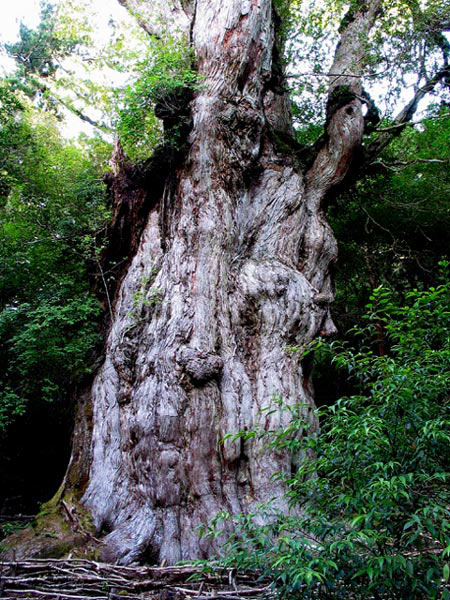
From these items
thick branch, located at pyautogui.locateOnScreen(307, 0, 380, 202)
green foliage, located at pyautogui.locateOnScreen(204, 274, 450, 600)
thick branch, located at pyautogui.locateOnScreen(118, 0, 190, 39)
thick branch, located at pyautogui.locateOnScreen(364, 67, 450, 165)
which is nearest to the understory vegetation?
green foliage, located at pyautogui.locateOnScreen(204, 274, 450, 600)

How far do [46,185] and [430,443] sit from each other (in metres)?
6.24

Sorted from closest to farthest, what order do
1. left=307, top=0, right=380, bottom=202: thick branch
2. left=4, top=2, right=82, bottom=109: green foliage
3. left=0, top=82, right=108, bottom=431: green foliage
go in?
left=0, top=82, right=108, bottom=431: green foliage, left=307, top=0, right=380, bottom=202: thick branch, left=4, top=2, right=82, bottom=109: green foliage

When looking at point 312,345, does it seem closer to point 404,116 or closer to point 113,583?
point 113,583

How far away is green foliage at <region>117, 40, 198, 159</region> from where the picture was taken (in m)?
5.13

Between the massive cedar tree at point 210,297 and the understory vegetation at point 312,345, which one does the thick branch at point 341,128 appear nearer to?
the massive cedar tree at point 210,297

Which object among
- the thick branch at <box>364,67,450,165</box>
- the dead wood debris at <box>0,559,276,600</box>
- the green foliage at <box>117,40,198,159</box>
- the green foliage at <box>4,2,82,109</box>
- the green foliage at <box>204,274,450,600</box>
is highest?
the green foliage at <box>4,2,82,109</box>

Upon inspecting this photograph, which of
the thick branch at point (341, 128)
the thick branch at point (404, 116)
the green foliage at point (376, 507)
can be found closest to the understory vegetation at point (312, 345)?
the green foliage at point (376, 507)

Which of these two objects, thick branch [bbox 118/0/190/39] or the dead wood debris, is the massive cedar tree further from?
the dead wood debris

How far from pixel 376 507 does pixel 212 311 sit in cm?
300

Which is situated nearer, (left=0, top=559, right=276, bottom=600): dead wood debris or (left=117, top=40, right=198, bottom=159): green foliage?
(left=0, top=559, right=276, bottom=600): dead wood debris

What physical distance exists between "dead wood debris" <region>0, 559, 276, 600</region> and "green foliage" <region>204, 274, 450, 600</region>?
2.00 feet

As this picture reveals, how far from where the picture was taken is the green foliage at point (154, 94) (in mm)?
5133

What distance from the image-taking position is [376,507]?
5.77 feet

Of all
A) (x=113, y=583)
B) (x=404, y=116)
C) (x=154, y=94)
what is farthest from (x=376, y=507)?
(x=404, y=116)
